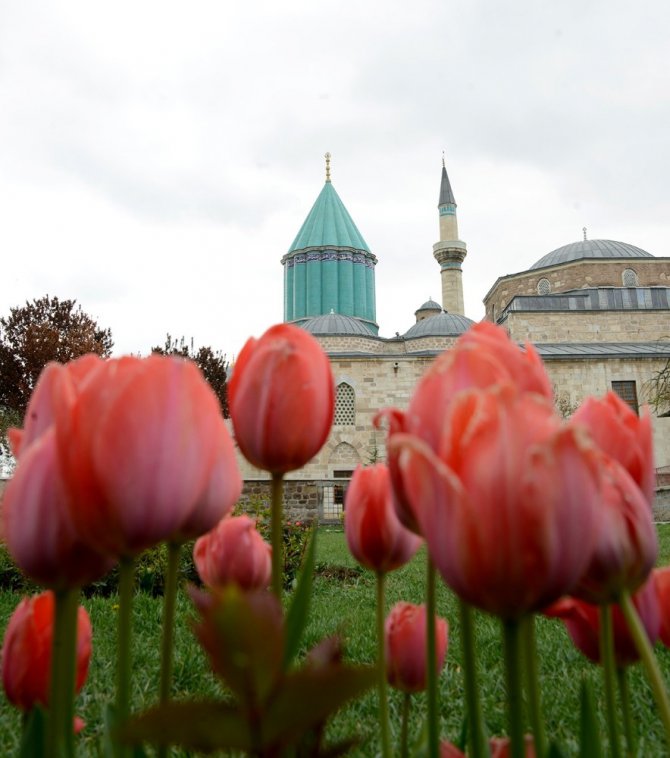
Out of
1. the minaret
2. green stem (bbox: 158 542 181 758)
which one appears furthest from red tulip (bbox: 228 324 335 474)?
the minaret

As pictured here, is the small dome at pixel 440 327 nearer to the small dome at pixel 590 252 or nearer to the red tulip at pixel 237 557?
the small dome at pixel 590 252

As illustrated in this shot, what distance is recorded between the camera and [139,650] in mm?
3533

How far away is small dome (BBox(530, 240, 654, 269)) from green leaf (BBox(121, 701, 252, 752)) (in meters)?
34.2

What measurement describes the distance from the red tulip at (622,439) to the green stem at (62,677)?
19.1 inches

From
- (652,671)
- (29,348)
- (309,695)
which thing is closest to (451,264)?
(29,348)

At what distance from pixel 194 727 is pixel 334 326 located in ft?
90.5

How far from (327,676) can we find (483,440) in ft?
0.62

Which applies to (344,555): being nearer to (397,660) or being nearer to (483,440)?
(397,660)

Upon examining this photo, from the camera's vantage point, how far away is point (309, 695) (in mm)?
409

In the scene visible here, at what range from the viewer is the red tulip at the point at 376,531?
909 millimetres

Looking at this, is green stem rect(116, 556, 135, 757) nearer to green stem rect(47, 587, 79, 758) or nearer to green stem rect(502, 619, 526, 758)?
green stem rect(47, 587, 79, 758)

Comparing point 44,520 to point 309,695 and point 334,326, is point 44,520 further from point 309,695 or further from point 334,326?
point 334,326

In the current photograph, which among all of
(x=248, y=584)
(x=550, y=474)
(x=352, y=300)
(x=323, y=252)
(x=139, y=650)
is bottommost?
(x=139, y=650)

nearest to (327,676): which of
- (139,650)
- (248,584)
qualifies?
(248,584)
